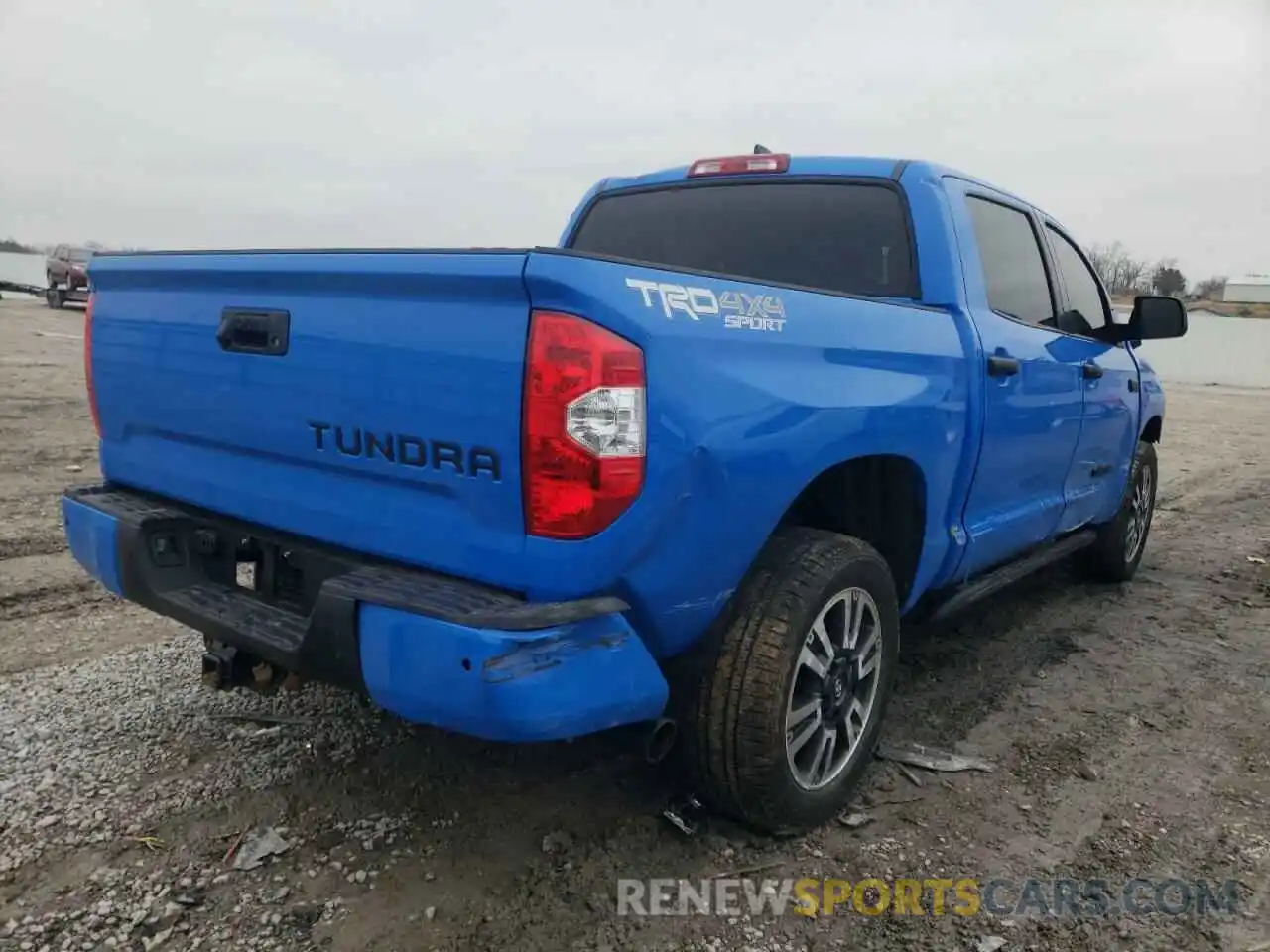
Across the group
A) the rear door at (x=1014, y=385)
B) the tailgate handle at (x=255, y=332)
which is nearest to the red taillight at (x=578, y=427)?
the tailgate handle at (x=255, y=332)

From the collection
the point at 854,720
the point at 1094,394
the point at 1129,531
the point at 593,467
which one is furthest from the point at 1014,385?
the point at 1129,531

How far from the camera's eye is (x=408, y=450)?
223 cm

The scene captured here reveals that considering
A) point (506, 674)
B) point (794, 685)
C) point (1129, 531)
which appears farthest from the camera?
point (1129, 531)

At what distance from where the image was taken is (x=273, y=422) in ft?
8.25

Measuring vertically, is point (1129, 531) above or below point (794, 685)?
below

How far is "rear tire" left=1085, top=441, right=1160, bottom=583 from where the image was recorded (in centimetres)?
539

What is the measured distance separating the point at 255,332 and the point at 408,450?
2.01 ft

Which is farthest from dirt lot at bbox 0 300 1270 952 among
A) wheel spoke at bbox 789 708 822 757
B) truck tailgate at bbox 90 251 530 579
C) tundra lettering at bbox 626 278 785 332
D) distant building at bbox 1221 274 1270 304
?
distant building at bbox 1221 274 1270 304

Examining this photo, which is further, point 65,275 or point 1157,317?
point 65,275

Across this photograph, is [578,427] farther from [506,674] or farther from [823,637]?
[823,637]

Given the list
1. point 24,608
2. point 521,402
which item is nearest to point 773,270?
point 521,402

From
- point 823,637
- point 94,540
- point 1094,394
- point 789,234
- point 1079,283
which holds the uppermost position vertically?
point 789,234

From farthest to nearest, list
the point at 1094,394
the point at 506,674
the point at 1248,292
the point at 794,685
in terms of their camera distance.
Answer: the point at 1248,292, the point at 1094,394, the point at 794,685, the point at 506,674

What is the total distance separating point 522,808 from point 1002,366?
7.15 feet
